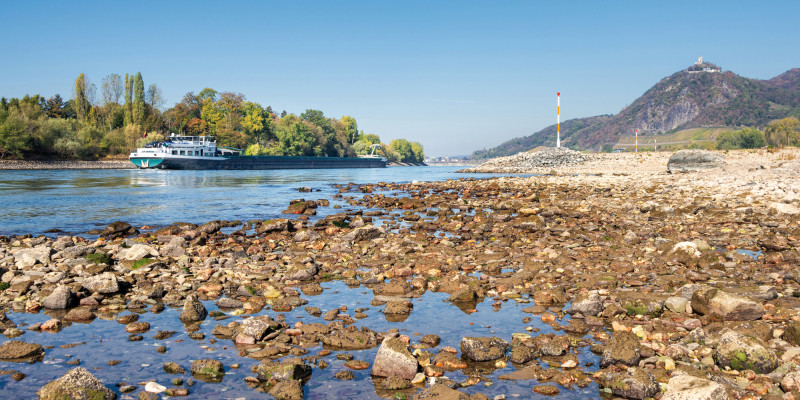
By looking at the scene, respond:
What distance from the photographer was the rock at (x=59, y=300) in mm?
7629

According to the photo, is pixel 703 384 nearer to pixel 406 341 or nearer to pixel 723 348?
pixel 723 348

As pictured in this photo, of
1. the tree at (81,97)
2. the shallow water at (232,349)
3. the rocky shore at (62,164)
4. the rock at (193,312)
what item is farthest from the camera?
the tree at (81,97)

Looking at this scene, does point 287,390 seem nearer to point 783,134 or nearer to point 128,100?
point 128,100

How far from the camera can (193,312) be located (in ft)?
23.5

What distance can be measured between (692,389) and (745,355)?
1.29m

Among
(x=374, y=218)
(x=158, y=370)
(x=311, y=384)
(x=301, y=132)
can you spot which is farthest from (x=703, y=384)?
(x=301, y=132)

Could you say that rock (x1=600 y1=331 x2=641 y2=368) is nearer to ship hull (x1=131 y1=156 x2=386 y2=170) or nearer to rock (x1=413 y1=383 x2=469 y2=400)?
rock (x1=413 y1=383 x2=469 y2=400)

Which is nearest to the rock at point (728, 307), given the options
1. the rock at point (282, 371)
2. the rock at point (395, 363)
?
the rock at point (395, 363)

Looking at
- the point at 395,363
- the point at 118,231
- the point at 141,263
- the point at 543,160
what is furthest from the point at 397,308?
the point at 543,160

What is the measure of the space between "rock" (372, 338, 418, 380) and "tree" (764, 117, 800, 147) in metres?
135

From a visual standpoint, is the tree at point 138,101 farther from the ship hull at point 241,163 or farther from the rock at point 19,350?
the rock at point 19,350

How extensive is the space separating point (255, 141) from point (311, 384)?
139210mm

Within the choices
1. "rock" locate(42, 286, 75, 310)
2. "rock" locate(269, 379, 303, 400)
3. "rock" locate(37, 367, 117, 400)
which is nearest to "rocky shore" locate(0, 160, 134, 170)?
"rock" locate(42, 286, 75, 310)

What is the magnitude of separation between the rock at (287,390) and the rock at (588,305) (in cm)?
424
